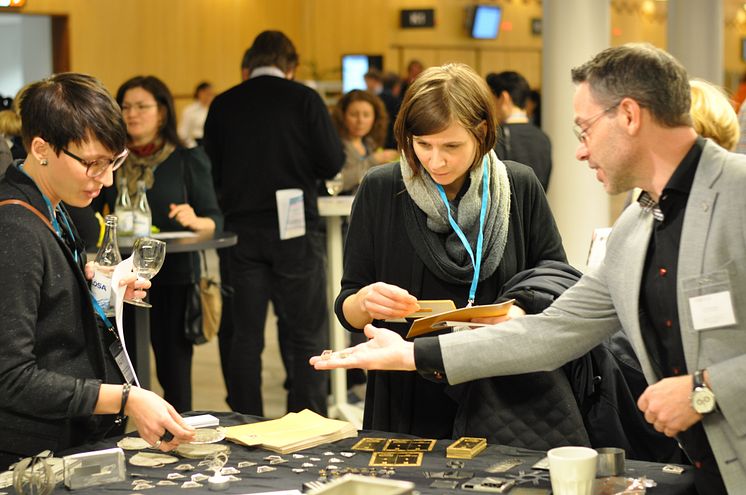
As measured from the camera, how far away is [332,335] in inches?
239

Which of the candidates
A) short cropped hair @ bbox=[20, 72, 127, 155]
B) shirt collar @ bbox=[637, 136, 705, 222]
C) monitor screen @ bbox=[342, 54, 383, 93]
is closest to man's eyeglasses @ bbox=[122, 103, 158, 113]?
short cropped hair @ bbox=[20, 72, 127, 155]

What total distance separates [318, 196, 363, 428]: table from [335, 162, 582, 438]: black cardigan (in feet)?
8.32

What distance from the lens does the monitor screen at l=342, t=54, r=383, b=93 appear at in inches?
632

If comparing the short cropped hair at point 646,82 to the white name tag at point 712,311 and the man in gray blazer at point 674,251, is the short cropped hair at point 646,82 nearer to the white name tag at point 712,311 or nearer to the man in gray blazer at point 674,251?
the man in gray blazer at point 674,251

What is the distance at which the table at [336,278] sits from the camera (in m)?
5.77

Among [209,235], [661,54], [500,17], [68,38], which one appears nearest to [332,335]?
[209,235]

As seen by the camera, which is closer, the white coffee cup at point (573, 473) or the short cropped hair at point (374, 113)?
the white coffee cup at point (573, 473)

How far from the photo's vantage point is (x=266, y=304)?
554cm

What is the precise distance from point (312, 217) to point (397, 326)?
2.63 meters

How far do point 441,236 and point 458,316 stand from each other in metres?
0.43

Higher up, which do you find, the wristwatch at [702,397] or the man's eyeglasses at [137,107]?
the man's eyeglasses at [137,107]

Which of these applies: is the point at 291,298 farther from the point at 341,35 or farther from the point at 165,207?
the point at 341,35

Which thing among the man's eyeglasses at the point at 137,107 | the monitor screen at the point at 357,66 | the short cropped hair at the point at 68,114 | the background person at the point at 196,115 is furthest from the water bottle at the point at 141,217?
the monitor screen at the point at 357,66

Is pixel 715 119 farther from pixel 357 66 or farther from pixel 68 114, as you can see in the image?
pixel 357 66
